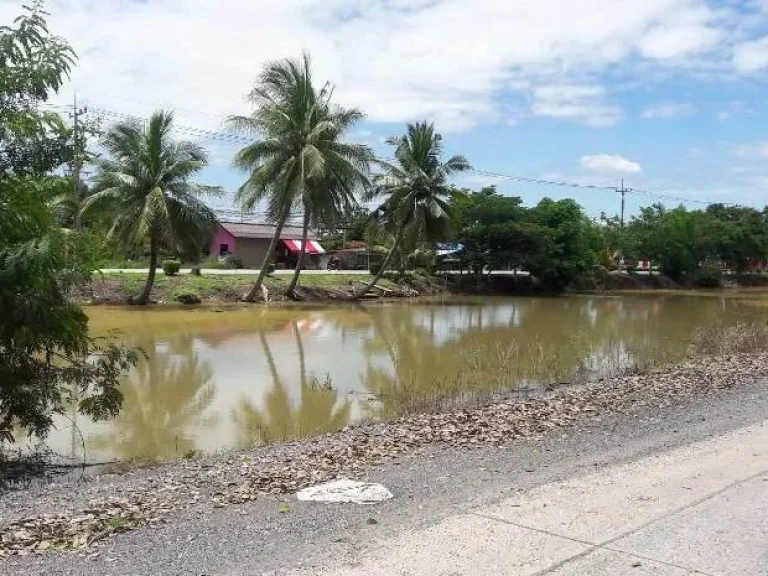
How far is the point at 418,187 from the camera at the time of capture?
4575 centimetres

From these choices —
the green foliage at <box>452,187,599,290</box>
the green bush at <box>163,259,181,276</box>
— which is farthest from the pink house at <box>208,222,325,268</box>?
the green bush at <box>163,259,181,276</box>

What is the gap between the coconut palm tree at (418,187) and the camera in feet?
150

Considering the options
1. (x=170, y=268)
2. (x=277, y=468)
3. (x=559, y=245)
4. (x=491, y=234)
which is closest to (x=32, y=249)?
(x=277, y=468)

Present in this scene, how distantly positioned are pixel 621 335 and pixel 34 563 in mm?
25388

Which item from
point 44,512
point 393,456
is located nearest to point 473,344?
point 393,456

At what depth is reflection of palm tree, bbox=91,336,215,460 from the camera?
10.8 meters

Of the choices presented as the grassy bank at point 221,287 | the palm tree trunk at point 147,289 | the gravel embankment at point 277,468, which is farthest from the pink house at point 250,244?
the gravel embankment at point 277,468

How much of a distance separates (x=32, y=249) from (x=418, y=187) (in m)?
38.6

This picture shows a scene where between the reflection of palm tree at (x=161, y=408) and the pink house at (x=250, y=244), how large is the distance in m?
43.2

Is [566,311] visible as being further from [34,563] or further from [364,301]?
[34,563]

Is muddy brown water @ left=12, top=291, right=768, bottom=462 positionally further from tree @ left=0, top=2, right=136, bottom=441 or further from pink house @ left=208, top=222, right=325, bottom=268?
pink house @ left=208, top=222, right=325, bottom=268

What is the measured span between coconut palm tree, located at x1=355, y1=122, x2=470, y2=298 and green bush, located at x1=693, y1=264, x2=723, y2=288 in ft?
140

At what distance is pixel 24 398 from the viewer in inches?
341

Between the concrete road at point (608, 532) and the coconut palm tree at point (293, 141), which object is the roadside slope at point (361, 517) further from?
the coconut palm tree at point (293, 141)
